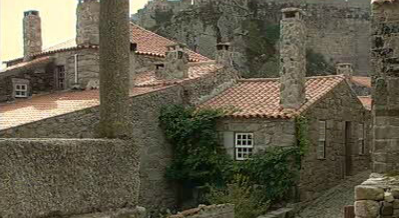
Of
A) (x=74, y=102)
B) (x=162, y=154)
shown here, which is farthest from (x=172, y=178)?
(x=74, y=102)

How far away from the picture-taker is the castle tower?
8125 millimetres

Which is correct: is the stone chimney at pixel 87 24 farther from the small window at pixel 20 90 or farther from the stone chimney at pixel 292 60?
the stone chimney at pixel 292 60

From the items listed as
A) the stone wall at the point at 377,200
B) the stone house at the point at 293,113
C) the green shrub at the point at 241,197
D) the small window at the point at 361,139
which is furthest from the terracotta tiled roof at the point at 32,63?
the stone wall at the point at 377,200

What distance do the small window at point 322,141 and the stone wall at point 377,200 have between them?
44.1 ft

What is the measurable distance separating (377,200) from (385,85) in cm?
148

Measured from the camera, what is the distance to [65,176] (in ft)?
23.7

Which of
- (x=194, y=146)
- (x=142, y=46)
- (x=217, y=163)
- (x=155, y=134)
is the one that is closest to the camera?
(x=217, y=163)

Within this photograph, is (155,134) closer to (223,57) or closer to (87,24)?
(223,57)

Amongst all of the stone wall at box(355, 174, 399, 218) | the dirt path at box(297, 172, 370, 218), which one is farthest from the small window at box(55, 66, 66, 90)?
the stone wall at box(355, 174, 399, 218)

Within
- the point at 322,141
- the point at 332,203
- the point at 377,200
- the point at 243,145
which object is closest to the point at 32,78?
the point at 243,145

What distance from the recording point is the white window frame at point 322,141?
21.1 m

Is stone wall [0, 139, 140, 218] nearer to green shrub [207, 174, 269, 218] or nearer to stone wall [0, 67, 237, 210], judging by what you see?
green shrub [207, 174, 269, 218]

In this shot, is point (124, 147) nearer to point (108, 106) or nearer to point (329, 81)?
point (108, 106)

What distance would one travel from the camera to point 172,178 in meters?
20.8
